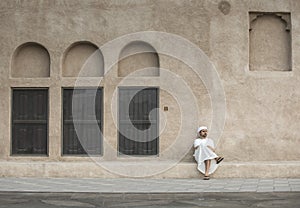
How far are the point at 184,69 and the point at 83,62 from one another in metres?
2.65

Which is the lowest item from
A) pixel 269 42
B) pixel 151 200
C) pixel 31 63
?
pixel 151 200

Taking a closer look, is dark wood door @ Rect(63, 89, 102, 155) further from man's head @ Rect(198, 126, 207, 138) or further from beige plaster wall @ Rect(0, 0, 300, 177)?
man's head @ Rect(198, 126, 207, 138)

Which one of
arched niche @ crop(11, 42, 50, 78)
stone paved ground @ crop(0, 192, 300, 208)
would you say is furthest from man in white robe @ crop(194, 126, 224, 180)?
arched niche @ crop(11, 42, 50, 78)

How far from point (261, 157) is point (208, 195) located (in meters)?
3.48

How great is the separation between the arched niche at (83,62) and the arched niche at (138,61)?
57 centimetres

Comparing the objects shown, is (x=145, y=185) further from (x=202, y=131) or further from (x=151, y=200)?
(x=202, y=131)

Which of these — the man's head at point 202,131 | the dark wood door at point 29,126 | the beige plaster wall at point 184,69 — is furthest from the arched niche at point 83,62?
the man's head at point 202,131

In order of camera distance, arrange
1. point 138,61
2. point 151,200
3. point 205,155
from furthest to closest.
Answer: point 138,61 → point 205,155 → point 151,200

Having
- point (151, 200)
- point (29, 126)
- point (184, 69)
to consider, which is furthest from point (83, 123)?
point (151, 200)

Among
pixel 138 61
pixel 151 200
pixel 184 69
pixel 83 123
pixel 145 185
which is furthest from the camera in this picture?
pixel 138 61

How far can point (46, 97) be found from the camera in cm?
1395

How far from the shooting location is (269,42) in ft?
46.0

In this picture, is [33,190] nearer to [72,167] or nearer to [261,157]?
[72,167]

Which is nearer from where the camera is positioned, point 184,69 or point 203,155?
point 203,155
